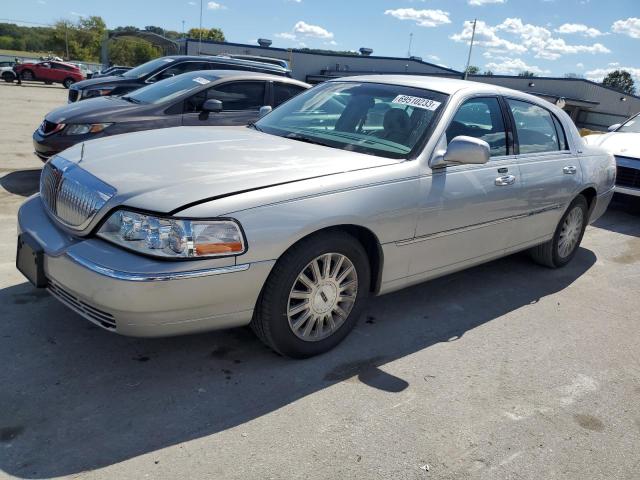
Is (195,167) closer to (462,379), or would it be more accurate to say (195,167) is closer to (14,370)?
(14,370)

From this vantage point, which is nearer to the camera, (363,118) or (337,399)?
(337,399)

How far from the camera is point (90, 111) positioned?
21.4ft

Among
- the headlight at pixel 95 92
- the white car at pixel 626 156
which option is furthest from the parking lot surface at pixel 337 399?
the headlight at pixel 95 92

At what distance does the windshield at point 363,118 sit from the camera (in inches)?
144

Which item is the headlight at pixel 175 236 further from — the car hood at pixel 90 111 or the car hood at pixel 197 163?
the car hood at pixel 90 111

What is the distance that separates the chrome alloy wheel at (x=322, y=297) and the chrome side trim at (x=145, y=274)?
1.60 ft

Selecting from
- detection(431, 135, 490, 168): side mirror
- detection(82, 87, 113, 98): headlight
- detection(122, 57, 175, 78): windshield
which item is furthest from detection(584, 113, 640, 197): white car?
detection(82, 87, 113, 98): headlight

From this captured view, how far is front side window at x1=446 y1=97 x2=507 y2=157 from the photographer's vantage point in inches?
152

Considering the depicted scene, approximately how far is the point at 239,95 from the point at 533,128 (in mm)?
3935

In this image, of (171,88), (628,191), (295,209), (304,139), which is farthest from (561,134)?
(171,88)

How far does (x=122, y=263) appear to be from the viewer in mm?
2578

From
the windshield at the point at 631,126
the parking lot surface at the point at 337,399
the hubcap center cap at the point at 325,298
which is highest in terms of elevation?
the windshield at the point at 631,126

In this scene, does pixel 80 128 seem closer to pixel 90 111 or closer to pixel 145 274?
pixel 90 111

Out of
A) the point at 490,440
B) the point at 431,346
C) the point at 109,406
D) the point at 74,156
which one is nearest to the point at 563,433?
the point at 490,440
